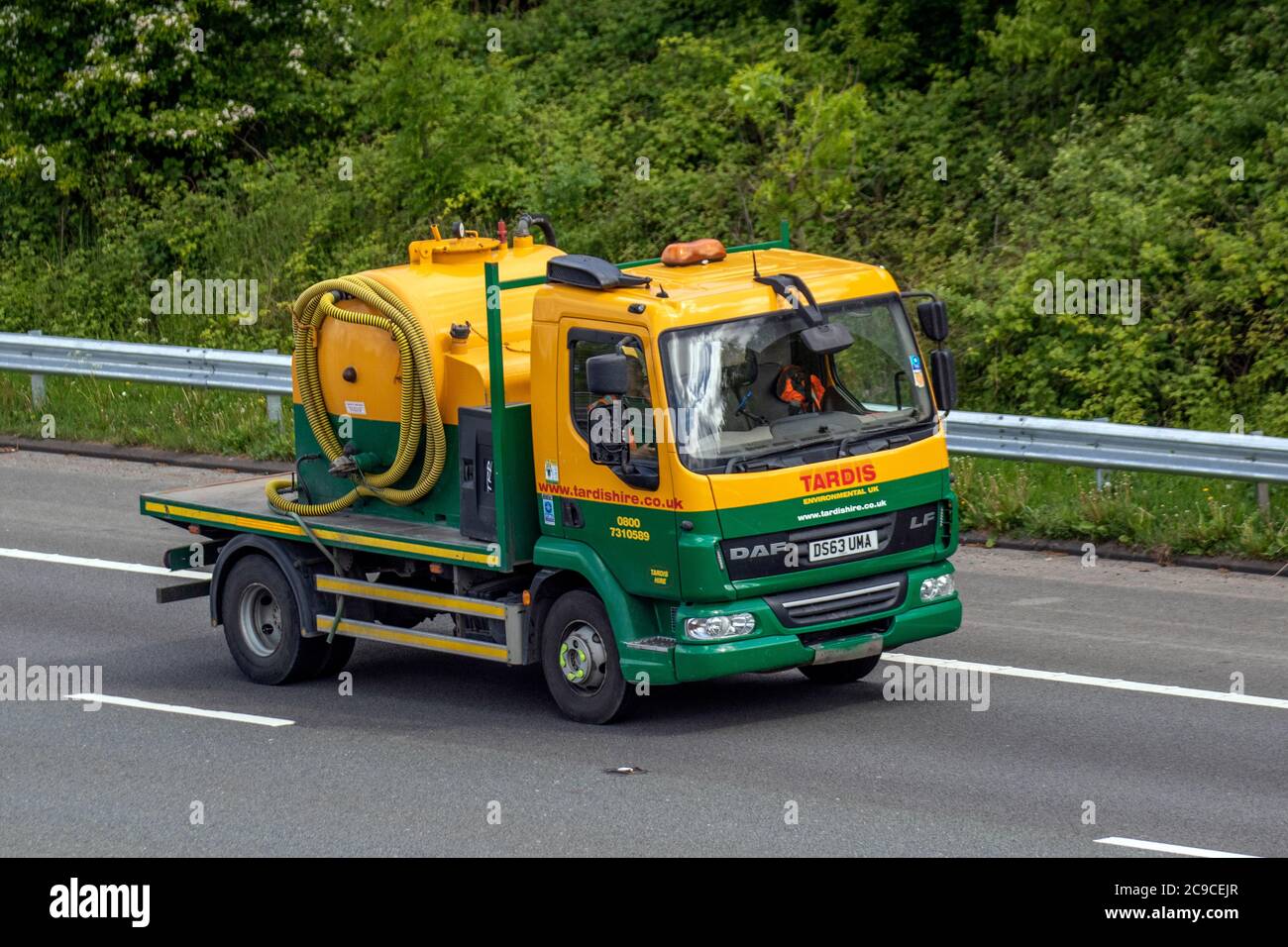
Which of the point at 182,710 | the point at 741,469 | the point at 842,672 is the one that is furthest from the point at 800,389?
the point at 182,710

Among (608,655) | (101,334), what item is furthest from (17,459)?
(608,655)

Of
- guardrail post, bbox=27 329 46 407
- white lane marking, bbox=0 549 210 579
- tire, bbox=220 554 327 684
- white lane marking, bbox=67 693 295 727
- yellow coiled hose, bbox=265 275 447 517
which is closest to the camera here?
yellow coiled hose, bbox=265 275 447 517

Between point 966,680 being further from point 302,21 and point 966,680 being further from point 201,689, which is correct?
point 302,21

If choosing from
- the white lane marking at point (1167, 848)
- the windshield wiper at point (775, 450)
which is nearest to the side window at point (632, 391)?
the windshield wiper at point (775, 450)

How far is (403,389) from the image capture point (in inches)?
451

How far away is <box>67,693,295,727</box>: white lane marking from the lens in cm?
1153

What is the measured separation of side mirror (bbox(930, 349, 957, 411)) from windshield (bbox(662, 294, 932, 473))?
0.07 m

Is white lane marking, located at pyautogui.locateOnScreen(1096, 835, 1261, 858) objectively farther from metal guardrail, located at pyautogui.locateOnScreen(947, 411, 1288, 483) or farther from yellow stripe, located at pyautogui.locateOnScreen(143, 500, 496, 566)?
metal guardrail, located at pyautogui.locateOnScreen(947, 411, 1288, 483)

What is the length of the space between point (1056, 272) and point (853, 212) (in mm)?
3640

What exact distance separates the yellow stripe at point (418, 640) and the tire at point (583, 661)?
320 mm

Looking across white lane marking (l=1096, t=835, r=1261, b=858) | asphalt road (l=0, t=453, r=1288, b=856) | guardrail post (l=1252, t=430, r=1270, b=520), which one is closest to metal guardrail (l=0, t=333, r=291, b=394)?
asphalt road (l=0, t=453, r=1288, b=856)

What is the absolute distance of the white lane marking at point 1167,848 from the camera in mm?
8461

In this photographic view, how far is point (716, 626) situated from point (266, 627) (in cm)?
356

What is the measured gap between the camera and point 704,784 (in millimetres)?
9844
